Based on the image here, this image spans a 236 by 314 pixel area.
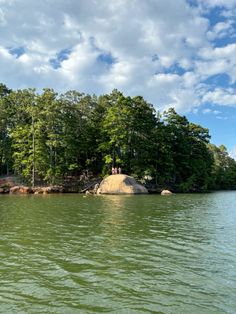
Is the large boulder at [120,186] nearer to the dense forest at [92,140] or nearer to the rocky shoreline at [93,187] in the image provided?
the rocky shoreline at [93,187]

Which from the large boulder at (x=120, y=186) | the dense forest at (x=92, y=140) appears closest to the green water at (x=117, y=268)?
the large boulder at (x=120, y=186)

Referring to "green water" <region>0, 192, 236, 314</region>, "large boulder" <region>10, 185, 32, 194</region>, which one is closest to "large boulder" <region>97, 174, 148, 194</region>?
"large boulder" <region>10, 185, 32, 194</region>

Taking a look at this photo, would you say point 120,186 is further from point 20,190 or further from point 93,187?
point 20,190

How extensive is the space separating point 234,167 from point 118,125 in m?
44.4

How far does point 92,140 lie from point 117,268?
4476 cm

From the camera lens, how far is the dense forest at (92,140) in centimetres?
4838

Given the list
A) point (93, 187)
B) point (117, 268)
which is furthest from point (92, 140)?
point (117, 268)

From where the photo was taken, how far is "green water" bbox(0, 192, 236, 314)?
718 cm

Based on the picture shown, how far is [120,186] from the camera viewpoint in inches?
1698

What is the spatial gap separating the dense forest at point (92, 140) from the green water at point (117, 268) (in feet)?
105

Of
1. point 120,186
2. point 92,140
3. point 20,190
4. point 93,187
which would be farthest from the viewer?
point 92,140

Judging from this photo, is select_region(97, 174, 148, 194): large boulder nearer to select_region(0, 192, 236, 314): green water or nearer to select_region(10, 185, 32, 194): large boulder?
select_region(10, 185, 32, 194): large boulder

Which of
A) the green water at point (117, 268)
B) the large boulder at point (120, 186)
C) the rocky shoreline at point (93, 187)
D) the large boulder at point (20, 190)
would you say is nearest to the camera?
the green water at point (117, 268)

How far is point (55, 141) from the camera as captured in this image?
→ 153 feet
